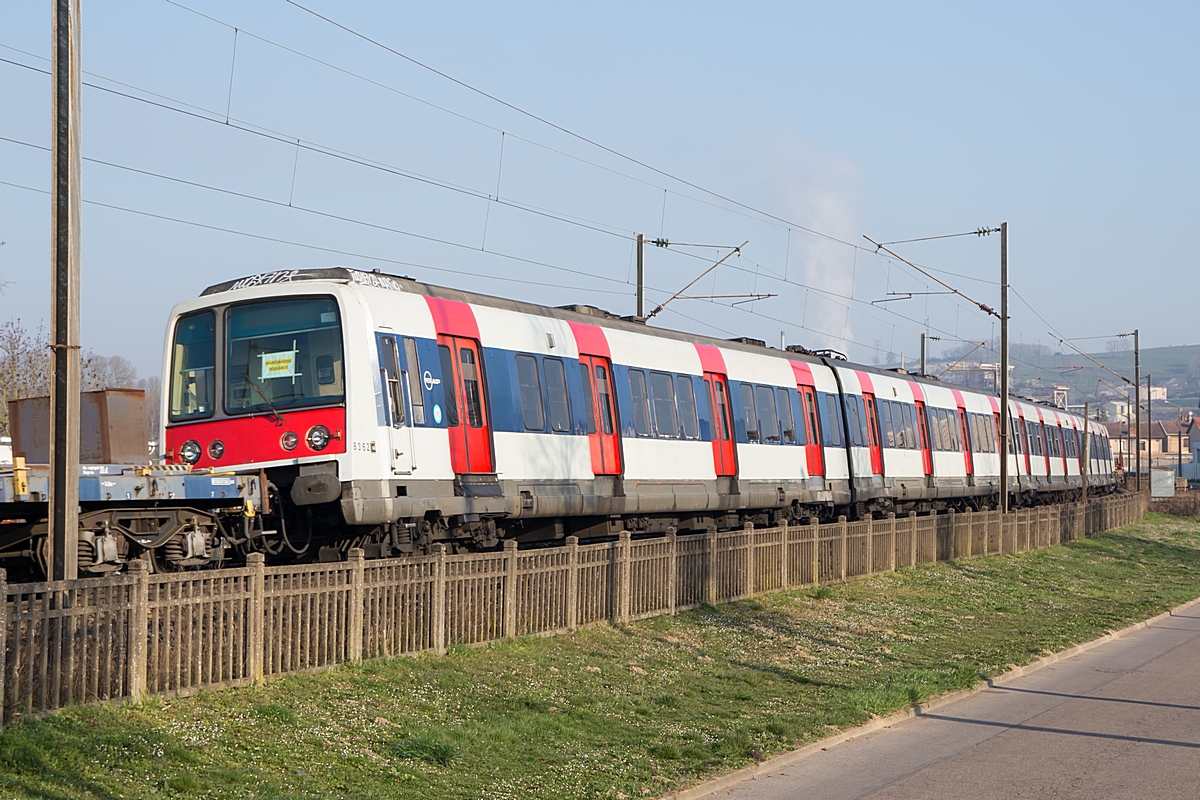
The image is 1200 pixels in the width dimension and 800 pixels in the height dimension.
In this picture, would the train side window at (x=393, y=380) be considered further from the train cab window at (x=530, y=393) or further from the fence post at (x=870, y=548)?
the fence post at (x=870, y=548)

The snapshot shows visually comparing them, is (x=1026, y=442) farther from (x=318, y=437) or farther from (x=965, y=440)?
(x=318, y=437)

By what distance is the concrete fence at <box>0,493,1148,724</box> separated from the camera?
322 inches

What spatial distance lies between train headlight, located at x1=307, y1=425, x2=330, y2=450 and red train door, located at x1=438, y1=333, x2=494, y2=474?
1.74 m

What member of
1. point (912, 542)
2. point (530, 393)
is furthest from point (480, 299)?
point (912, 542)

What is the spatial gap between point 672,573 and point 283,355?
5201 mm

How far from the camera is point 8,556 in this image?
11.8m

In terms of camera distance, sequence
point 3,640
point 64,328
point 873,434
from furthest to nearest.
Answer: point 873,434, point 64,328, point 3,640

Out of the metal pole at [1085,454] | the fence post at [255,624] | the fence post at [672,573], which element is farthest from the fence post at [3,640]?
the metal pole at [1085,454]

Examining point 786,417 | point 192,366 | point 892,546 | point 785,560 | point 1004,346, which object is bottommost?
point 892,546

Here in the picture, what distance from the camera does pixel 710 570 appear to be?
660 inches

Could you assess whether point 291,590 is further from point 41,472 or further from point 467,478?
point 467,478

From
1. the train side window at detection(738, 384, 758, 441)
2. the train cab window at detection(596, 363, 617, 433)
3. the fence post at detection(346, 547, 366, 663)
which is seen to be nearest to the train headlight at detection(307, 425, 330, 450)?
the fence post at detection(346, 547, 366, 663)

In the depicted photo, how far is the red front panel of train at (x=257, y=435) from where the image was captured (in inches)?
558

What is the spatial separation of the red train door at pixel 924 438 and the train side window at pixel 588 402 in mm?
17186
